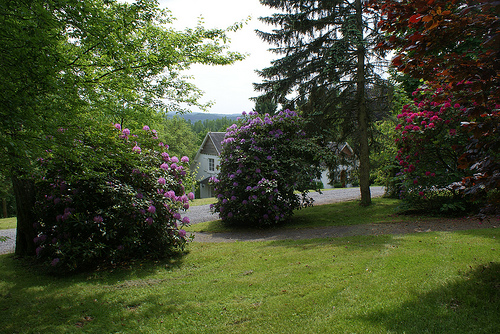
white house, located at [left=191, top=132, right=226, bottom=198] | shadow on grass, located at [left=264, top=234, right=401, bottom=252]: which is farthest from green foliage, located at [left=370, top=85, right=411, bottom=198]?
white house, located at [left=191, top=132, right=226, bottom=198]

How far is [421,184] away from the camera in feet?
31.3

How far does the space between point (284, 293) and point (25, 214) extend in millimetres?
5637

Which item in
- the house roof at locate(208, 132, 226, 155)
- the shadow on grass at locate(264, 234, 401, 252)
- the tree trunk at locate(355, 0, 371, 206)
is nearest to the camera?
the shadow on grass at locate(264, 234, 401, 252)

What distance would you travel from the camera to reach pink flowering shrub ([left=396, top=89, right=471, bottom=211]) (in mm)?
8648

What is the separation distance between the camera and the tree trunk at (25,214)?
21.8 ft

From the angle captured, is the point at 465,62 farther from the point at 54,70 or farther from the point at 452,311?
the point at 54,70

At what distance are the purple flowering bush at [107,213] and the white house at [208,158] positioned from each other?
26.2 m

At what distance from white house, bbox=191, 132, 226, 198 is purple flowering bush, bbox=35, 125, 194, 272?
2617 centimetres

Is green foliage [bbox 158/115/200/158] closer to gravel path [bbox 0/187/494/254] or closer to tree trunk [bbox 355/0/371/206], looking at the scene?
tree trunk [bbox 355/0/371/206]

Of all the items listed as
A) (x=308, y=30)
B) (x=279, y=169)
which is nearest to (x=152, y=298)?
(x=279, y=169)

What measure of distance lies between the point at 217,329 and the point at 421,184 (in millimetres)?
8064

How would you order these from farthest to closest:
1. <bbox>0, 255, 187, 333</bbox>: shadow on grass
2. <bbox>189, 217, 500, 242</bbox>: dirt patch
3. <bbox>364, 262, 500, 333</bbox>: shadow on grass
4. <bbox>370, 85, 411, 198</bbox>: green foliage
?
<bbox>370, 85, 411, 198</bbox>: green foliage
<bbox>189, 217, 500, 242</bbox>: dirt patch
<bbox>0, 255, 187, 333</bbox>: shadow on grass
<bbox>364, 262, 500, 333</bbox>: shadow on grass

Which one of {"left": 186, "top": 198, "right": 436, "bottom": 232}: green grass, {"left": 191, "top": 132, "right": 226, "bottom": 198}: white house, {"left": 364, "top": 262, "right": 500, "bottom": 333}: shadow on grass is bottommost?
{"left": 364, "top": 262, "right": 500, "bottom": 333}: shadow on grass

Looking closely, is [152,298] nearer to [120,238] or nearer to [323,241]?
[120,238]
